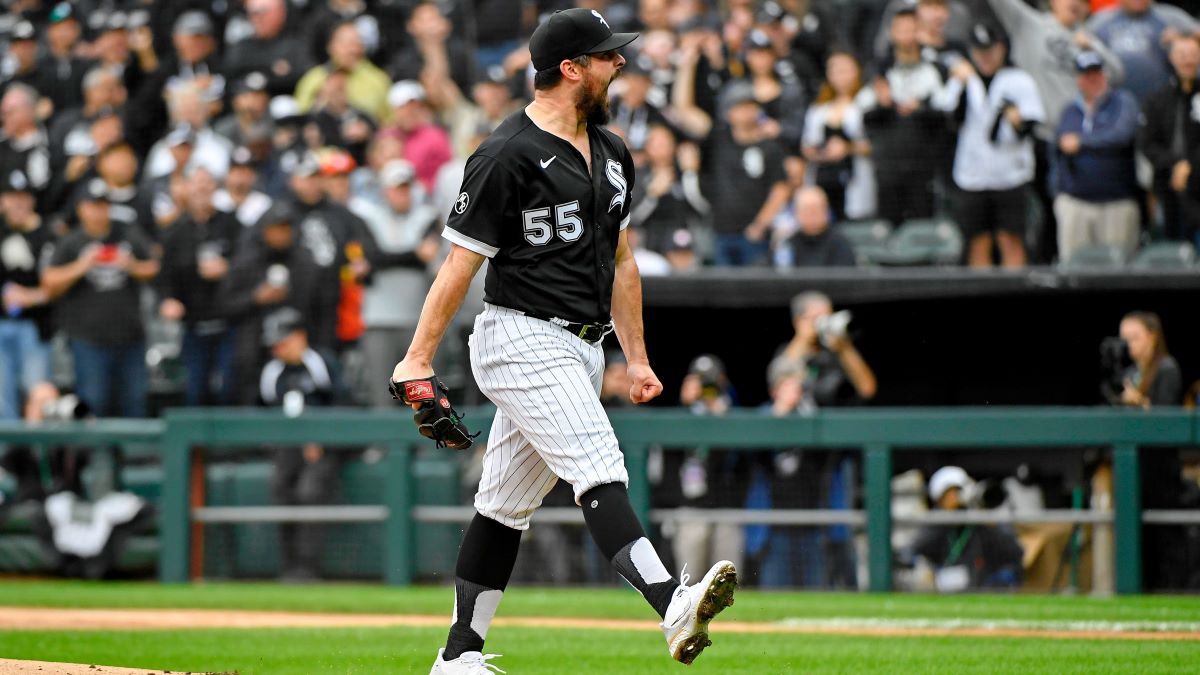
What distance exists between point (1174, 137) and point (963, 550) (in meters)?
2.84

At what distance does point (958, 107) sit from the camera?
10688mm

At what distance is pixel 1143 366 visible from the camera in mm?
9359

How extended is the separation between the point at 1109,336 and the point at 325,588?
4.76 m

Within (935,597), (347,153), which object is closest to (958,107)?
(935,597)

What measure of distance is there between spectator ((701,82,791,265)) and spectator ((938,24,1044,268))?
1.15 meters

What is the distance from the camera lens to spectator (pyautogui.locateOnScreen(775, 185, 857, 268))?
1028cm

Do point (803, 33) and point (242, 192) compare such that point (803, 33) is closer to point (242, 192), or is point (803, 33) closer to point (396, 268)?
point (396, 268)

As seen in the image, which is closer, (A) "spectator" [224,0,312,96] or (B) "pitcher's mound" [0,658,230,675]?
(B) "pitcher's mound" [0,658,230,675]

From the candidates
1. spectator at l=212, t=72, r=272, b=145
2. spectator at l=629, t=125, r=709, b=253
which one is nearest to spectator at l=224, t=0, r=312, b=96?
spectator at l=212, t=72, r=272, b=145

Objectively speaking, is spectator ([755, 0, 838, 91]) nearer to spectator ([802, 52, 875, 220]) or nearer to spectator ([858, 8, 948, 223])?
spectator ([802, 52, 875, 220])

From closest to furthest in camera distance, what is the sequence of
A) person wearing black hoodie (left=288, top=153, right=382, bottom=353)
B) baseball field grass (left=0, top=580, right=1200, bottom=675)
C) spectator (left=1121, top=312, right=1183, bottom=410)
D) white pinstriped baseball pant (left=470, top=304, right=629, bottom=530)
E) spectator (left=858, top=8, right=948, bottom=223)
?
white pinstriped baseball pant (left=470, top=304, right=629, bottom=530)
baseball field grass (left=0, top=580, right=1200, bottom=675)
spectator (left=1121, top=312, right=1183, bottom=410)
spectator (left=858, top=8, right=948, bottom=223)
person wearing black hoodie (left=288, top=153, right=382, bottom=353)

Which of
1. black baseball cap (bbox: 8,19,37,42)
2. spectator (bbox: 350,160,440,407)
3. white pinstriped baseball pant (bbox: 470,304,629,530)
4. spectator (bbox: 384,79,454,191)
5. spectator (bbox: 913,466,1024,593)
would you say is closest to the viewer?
white pinstriped baseball pant (bbox: 470,304,629,530)

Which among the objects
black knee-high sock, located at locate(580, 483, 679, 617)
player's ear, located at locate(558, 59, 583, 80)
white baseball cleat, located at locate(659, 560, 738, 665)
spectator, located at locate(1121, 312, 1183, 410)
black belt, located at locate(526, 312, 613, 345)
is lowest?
white baseball cleat, located at locate(659, 560, 738, 665)

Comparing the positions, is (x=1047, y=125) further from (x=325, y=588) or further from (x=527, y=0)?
(x=325, y=588)
